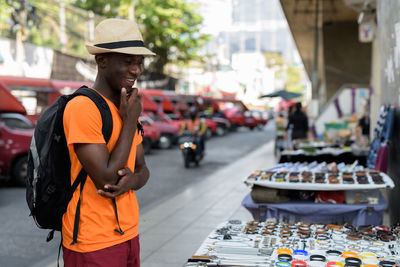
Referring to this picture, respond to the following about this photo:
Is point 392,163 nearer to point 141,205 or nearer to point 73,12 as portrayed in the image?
point 141,205

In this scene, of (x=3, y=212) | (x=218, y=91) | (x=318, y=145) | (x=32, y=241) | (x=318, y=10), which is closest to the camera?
(x=32, y=241)

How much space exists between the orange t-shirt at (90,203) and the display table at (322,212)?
314 cm

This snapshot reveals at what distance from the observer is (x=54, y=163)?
2.27 metres

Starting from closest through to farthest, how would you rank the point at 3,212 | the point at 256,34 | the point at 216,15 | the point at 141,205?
the point at 3,212, the point at 141,205, the point at 216,15, the point at 256,34

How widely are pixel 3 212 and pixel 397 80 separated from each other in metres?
6.59

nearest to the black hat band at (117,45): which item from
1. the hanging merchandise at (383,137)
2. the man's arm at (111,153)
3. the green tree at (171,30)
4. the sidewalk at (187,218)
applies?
the man's arm at (111,153)

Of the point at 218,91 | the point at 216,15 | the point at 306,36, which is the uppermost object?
the point at 216,15

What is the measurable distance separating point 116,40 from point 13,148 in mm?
9281

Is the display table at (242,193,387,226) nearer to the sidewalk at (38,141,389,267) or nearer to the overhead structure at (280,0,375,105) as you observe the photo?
the sidewalk at (38,141,389,267)

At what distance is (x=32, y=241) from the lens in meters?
6.70

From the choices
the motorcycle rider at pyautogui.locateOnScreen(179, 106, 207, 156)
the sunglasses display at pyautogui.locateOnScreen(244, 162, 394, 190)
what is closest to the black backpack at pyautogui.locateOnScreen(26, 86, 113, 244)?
the sunglasses display at pyautogui.locateOnScreen(244, 162, 394, 190)

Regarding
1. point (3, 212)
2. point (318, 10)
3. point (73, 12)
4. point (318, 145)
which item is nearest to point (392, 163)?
point (318, 145)

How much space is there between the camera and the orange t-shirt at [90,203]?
2.16 metres

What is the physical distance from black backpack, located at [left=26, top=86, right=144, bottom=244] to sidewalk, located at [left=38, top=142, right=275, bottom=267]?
3236 millimetres
